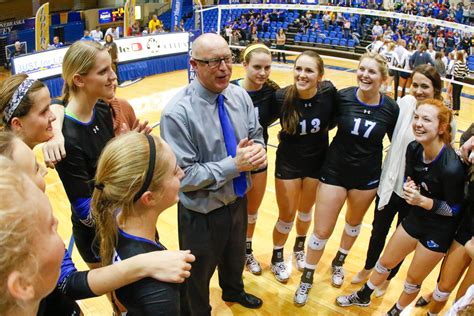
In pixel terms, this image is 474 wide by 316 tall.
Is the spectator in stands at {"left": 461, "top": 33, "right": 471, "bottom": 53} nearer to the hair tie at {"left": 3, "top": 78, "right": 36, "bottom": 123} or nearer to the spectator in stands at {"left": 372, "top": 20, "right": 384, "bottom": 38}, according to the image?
the spectator in stands at {"left": 372, "top": 20, "right": 384, "bottom": 38}

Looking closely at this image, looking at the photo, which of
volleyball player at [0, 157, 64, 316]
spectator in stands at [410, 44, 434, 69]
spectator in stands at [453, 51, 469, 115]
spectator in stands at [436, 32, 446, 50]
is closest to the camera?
volleyball player at [0, 157, 64, 316]

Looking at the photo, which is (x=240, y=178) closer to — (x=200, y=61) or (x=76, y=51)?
(x=200, y=61)

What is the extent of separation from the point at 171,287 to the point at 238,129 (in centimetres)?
134

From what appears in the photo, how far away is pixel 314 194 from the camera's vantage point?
3631 millimetres

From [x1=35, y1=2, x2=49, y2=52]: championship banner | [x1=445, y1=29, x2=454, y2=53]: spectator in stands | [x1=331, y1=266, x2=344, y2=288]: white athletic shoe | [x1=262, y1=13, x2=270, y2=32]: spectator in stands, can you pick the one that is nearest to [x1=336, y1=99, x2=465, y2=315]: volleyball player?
[x1=331, y1=266, x2=344, y2=288]: white athletic shoe

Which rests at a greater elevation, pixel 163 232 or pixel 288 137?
pixel 288 137

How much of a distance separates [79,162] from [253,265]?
214 cm

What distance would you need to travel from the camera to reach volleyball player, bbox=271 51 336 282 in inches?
128

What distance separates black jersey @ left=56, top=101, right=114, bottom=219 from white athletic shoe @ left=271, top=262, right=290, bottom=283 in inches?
79.8

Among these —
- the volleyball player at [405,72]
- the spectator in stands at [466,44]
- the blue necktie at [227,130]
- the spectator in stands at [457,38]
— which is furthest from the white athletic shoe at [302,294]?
the spectator in stands at [457,38]

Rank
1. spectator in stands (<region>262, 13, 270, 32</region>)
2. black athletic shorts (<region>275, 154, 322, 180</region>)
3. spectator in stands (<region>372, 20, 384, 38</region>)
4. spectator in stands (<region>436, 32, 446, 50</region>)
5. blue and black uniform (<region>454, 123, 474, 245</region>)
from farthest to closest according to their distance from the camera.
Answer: spectator in stands (<region>262, 13, 270, 32</region>)
spectator in stands (<region>372, 20, 384, 38</region>)
spectator in stands (<region>436, 32, 446, 50</region>)
black athletic shorts (<region>275, 154, 322, 180</region>)
blue and black uniform (<region>454, 123, 474, 245</region>)

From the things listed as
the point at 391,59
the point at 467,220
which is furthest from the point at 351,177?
the point at 391,59

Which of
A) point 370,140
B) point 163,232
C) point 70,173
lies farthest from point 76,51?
point 163,232

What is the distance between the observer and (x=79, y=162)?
94.2 inches
